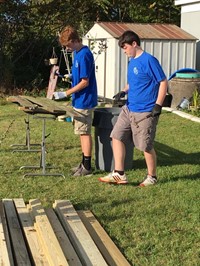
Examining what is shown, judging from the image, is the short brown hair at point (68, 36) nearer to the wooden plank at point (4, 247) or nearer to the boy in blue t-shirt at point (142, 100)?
the boy in blue t-shirt at point (142, 100)

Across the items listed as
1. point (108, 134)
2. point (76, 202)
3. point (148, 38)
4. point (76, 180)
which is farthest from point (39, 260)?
point (148, 38)

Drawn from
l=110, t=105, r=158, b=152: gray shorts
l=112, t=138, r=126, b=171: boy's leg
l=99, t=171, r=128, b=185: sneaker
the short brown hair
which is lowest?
l=99, t=171, r=128, b=185: sneaker

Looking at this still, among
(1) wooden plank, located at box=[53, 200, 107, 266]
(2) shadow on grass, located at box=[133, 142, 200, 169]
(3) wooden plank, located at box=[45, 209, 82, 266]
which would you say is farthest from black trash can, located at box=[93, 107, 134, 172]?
(3) wooden plank, located at box=[45, 209, 82, 266]

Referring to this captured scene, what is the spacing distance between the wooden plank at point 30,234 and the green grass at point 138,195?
0.31 metres

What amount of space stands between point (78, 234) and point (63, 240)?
179mm

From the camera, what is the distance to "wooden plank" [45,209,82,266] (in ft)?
12.4

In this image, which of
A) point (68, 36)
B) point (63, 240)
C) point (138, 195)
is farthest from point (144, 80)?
point (63, 240)

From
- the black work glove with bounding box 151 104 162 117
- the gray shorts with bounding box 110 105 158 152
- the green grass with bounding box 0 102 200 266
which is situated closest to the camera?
the green grass with bounding box 0 102 200 266

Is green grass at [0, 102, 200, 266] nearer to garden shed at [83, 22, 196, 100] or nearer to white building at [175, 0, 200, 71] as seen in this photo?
garden shed at [83, 22, 196, 100]

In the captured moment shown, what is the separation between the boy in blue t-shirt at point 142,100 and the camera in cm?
557

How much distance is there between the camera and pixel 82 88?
6.20 meters

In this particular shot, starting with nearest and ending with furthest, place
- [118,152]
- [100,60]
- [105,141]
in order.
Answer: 1. [118,152]
2. [105,141]
3. [100,60]

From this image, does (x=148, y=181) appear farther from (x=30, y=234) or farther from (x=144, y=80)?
(x=30, y=234)

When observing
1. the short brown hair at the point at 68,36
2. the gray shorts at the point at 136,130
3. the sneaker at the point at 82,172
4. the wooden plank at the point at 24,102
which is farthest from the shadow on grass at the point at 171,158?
the short brown hair at the point at 68,36
